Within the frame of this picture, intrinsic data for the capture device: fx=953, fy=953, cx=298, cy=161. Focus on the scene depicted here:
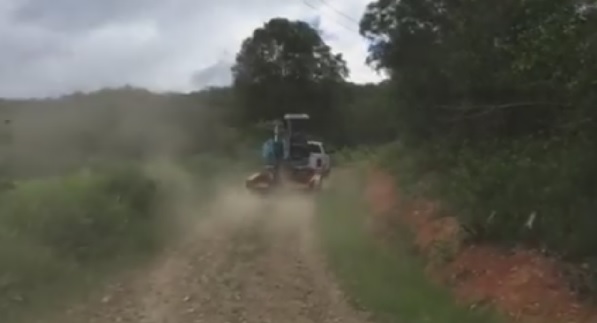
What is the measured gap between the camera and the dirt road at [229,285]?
1246 cm

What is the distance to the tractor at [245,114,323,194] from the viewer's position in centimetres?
2828

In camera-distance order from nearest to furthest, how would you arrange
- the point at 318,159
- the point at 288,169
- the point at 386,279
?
the point at 386,279 → the point at 288,169 → the point at 318,159

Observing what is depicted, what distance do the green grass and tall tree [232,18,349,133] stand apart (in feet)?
129

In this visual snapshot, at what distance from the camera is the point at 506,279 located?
13875 mm

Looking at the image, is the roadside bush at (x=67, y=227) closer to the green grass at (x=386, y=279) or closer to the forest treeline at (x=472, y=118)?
the green grass at (x=386, y=279)

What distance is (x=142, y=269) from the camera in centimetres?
1548

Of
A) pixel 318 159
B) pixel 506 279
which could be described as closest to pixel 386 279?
pixel 506 279

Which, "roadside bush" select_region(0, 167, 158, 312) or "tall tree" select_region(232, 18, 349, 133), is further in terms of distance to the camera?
"tall tree" select_region(232, 18, 349, 133)

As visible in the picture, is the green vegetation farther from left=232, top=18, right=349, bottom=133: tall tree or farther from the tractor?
left=232, top=18, right=349, bottom=133: tall tree

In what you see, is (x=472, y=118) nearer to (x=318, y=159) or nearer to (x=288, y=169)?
(x=288, y=169)

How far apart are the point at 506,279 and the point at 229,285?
408cm

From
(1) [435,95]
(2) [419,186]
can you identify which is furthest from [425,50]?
(2) [419,186]

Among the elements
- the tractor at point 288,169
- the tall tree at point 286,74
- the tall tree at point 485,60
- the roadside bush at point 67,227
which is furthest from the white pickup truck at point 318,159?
the tall tree at point 286,74

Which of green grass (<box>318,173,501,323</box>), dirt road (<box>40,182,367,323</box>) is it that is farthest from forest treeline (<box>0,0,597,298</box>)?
dirt road (<box>40,182,367,323</box>)
